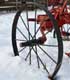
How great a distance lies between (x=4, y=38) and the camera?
247 inches

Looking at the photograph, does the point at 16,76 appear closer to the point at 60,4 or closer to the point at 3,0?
the point at 60,4

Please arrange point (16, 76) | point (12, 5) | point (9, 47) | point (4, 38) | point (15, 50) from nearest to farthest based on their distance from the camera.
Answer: point (16, 76) → point (15, 50) → point (9, 47) → point (4, 38) → point (12, 5)

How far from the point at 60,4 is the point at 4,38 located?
2.12 metres

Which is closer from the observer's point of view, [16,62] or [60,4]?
[16,62]

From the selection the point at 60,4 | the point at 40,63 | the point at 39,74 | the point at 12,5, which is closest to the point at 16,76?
the point at 39,74

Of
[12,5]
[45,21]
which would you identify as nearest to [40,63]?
[45,21]

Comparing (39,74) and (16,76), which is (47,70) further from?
(16,76)

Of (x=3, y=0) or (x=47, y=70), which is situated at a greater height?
(x=47, y=70)

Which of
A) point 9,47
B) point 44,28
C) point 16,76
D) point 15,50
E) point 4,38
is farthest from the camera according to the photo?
point 4,38

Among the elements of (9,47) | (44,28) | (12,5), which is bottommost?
(12,5)

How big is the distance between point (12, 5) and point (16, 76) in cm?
1080

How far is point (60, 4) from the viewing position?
14.8 feet

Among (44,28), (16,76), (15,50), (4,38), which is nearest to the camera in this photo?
(16,76)

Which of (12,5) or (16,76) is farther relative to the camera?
(12,5)
